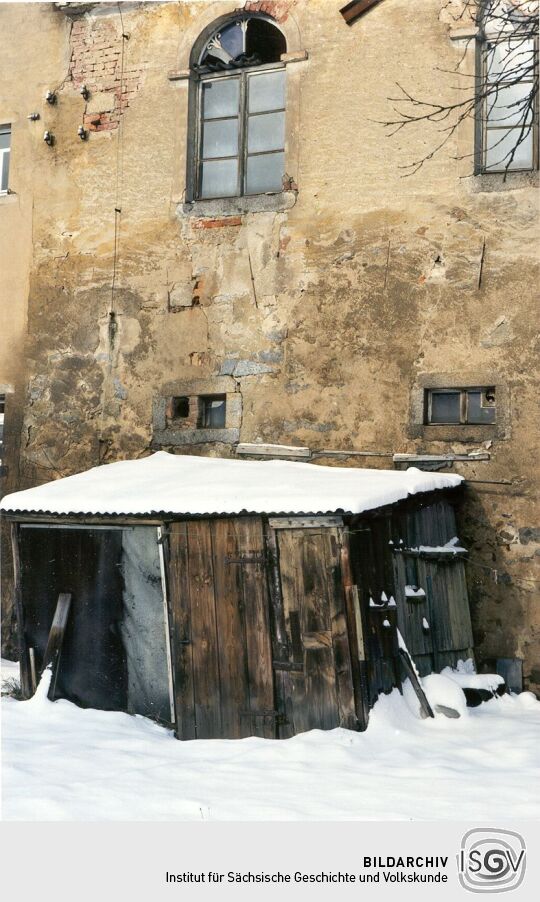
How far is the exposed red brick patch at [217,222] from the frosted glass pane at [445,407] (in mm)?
2291

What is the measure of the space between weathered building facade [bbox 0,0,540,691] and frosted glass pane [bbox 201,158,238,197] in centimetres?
3

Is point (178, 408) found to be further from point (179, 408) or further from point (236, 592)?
point (236, 592)

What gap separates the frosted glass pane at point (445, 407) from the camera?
24.8 ft

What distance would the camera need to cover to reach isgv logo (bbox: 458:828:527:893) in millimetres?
3852

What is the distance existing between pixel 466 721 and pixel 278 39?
5.94m

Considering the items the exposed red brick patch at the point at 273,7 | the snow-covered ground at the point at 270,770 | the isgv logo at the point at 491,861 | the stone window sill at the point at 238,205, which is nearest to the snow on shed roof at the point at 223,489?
the snow-covered ground at the point at 270,770

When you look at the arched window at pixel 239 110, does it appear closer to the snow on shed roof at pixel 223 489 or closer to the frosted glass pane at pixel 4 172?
the frosted glass pane at pixel 4 172

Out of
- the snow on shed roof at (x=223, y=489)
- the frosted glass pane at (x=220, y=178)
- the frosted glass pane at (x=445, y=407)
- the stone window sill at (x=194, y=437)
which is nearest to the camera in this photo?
the snow on shed roof at (x=223, y=489)

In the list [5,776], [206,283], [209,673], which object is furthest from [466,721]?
[206,283]

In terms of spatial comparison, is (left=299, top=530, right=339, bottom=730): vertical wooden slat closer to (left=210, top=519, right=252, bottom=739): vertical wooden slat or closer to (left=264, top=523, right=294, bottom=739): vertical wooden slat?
(left=264, top=523, right=294, bottom=739): vertical wooden slat

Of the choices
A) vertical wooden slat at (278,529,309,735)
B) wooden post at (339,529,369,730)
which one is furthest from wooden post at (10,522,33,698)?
wooden post at (339,529,369,730)

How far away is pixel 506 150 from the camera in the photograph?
7.63 metres

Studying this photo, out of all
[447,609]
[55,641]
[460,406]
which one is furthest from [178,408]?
[447,609]

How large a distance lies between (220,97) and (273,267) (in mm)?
1763
